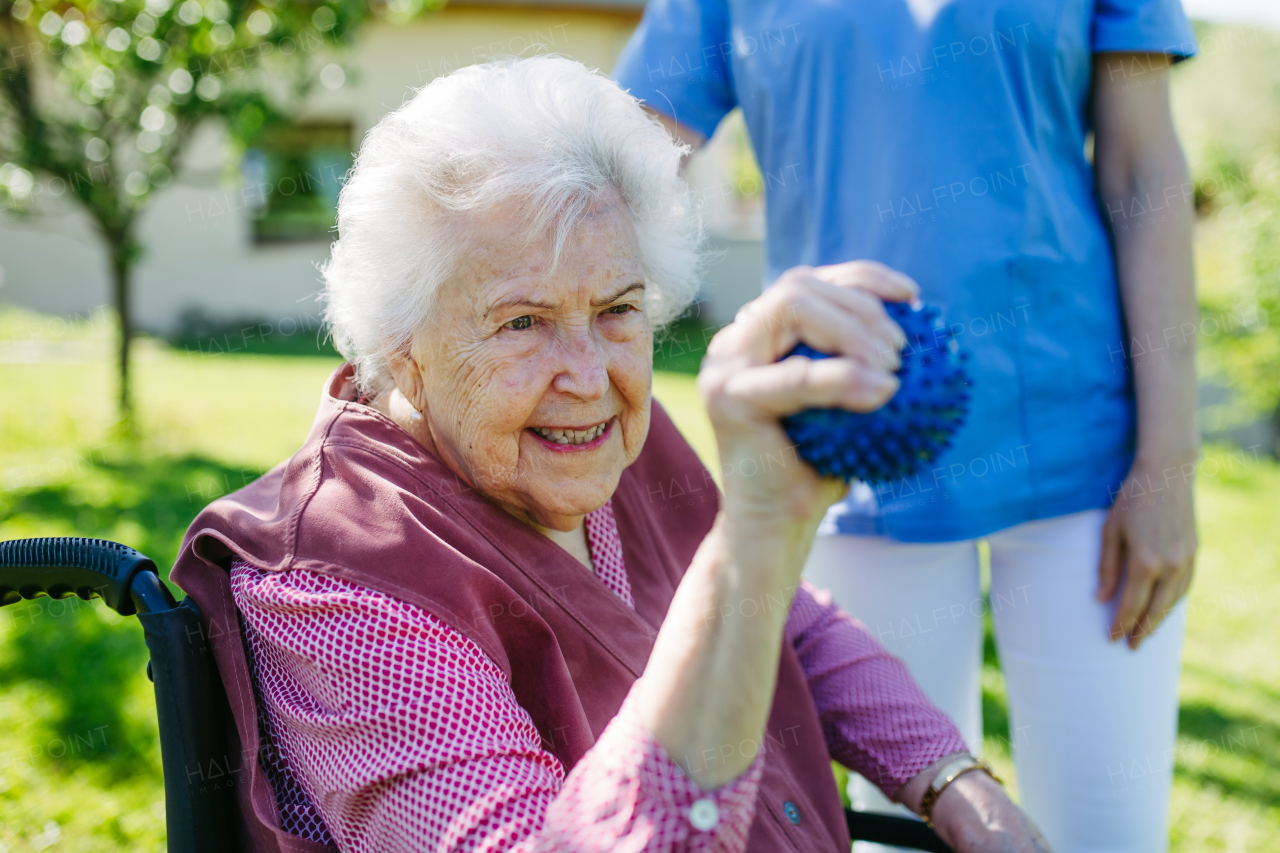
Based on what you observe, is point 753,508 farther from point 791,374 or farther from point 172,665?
point 172,665

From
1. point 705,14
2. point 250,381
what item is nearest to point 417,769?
point 705,14

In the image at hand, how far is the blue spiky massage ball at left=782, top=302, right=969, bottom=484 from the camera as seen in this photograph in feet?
2.87

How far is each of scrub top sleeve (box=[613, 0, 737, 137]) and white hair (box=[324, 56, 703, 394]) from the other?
364 mm

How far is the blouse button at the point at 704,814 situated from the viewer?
3.06ft

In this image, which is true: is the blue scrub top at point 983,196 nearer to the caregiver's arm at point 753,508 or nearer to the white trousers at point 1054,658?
the white trousers at point 1054,658

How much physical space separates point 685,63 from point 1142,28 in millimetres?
788

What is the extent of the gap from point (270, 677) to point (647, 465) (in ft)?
2.53

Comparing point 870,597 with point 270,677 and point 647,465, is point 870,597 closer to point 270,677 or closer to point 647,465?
point 647,465

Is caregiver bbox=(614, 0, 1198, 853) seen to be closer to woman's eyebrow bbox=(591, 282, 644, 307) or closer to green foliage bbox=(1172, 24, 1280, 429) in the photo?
woman's eyebrow bbox=(591, 282, 644, 307)

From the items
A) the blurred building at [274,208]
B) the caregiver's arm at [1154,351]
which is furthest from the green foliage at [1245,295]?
the caregiver's arm at [1154,351]

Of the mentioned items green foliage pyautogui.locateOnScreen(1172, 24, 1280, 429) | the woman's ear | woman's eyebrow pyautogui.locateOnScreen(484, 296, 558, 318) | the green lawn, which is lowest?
the green lawn

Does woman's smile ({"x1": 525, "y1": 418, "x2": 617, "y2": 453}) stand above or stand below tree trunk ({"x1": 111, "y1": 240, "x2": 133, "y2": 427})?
above

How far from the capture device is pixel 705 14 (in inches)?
73.4

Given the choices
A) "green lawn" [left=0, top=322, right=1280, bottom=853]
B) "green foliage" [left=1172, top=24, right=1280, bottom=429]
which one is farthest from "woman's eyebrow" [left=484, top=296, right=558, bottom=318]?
"green foliage" [left=1172, top=24, right=1280, bottom=429]
